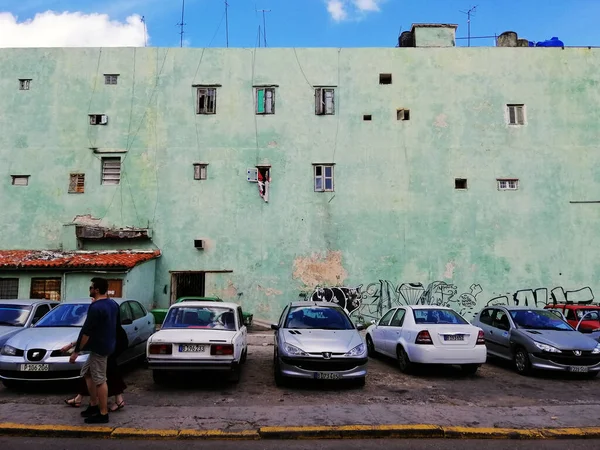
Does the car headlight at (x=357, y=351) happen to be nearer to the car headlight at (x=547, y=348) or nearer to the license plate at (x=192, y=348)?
the license plate at (x=192, y=348)

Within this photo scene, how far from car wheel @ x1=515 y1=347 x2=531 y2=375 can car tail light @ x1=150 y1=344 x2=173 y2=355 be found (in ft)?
24.1

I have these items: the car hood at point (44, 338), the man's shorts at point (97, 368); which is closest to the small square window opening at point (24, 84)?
the car hood at point (44, 338)

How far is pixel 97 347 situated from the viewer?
Answer: 625 centimetres

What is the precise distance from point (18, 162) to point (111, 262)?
24.5 ft

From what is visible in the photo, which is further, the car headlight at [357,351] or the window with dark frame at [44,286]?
the window with dark frame at [44,286]

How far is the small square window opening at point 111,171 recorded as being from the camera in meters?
20.2

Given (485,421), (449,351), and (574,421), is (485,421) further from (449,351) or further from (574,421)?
(449,351)

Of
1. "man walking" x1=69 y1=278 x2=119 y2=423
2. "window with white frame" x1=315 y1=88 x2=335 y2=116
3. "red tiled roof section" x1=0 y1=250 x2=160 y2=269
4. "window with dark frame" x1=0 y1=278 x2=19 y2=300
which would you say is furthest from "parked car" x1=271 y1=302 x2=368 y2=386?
"window with white frame" x1=315 y1=88 x2=335 y2=116

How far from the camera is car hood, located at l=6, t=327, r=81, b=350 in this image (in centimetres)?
791

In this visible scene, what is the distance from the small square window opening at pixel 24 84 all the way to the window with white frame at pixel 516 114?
21209mm

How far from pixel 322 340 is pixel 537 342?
4.77 meters

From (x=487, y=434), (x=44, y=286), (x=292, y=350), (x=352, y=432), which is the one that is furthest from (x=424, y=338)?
(x=44, y=286)

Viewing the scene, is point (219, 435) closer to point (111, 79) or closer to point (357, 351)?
point (357, 351)

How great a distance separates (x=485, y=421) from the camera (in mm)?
6582
